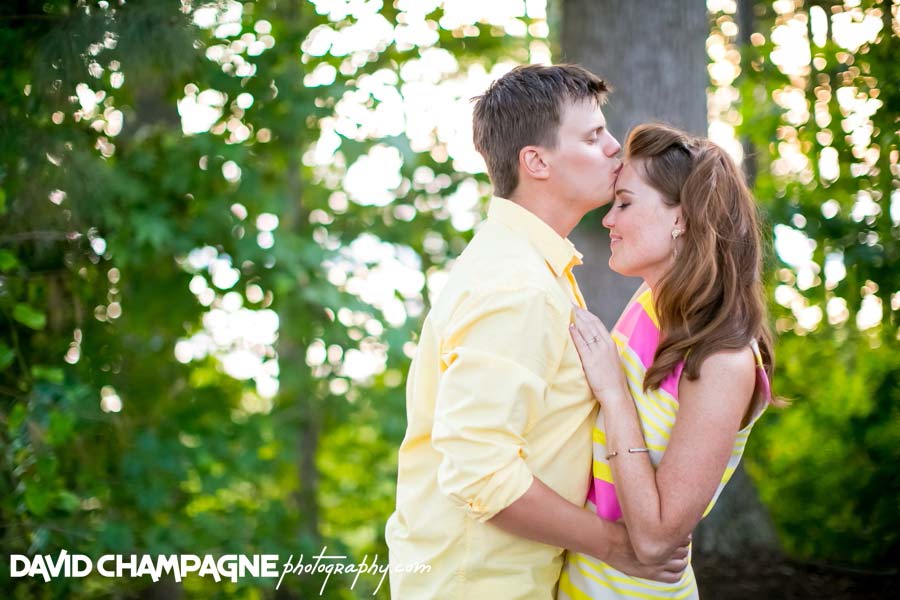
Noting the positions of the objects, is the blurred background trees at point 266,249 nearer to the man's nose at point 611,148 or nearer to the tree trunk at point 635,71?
the tree trunk at point 635,71

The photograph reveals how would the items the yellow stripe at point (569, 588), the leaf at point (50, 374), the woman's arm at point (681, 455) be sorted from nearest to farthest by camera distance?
1. the woman's arm at point (681, 455)
2. the yellow stripe at point (569, 588)
3. the leaf at point (50, 374)

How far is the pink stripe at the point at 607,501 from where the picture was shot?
1.94 meters

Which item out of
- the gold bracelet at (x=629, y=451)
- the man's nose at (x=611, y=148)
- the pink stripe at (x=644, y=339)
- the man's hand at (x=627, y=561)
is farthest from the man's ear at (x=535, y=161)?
the man's hand at (x=627, y=561)

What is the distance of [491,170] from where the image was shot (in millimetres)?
2168

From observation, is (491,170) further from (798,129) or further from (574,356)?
(798,129)

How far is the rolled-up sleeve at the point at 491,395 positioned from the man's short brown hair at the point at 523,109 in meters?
0.42

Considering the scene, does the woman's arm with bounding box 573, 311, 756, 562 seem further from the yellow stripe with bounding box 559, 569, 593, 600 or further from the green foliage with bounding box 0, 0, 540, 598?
the green foliage with bounding box 0, 0, 540, 598

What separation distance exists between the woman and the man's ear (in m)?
0.21

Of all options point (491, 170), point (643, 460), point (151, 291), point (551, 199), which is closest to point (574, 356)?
point (643, 460)

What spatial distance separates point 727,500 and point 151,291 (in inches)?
115

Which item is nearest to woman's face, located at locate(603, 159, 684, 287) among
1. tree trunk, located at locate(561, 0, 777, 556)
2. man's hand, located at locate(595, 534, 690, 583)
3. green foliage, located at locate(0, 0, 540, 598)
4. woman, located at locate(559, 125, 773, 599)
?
woman, located at locate(559, 125, 773, 599)

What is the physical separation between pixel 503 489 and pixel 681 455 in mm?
399

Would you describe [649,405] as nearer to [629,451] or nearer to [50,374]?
[629,451]

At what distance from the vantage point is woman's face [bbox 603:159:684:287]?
6.89ft
